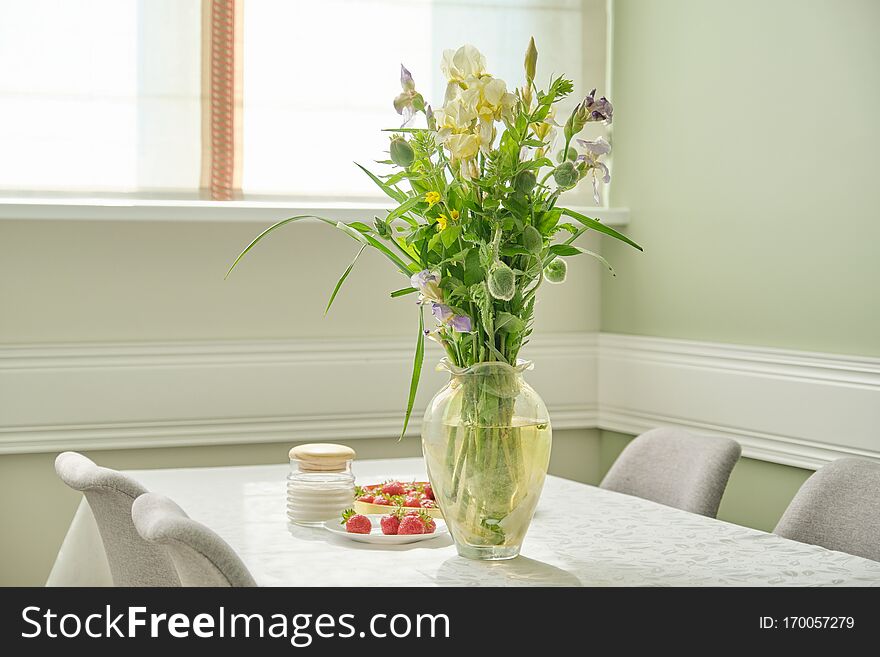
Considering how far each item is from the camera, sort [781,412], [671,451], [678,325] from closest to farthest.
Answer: [671,451] < [781,412] < [678,325]

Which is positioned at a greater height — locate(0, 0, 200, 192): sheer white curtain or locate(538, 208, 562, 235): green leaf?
locate(0, 0, 200, 192): sheer white curtain

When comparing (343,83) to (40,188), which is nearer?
(40,188)

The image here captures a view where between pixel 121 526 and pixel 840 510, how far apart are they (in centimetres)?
131

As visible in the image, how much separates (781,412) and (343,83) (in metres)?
1.62

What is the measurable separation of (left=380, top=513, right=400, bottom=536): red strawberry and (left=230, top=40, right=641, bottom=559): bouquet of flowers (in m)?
0.18

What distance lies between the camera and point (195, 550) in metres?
1.37

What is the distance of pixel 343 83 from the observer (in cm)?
344

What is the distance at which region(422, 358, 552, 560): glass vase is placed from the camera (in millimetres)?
1646

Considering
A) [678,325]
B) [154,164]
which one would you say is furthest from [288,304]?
[678,325]

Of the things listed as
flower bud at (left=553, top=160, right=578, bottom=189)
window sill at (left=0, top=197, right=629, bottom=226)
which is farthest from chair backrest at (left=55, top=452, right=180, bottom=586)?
window sill at (left=0, top=197, right=629, bottom=226)

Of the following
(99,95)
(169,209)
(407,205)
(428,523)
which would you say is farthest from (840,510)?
(99,95)

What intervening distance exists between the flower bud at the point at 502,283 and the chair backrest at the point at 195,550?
50 cm

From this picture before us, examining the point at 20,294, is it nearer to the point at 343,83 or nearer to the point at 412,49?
the point at 343,83

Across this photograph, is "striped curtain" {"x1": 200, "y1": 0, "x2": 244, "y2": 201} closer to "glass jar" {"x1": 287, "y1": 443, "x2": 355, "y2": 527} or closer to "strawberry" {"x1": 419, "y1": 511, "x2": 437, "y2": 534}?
"glass jar" {"x1": 287, "y1": 443, "x2": 355, "y2": 527}
